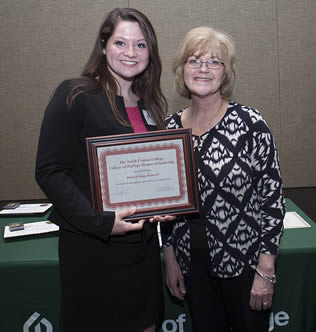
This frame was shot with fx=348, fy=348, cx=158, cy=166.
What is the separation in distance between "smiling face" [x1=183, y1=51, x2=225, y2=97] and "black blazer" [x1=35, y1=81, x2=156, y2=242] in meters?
0.40

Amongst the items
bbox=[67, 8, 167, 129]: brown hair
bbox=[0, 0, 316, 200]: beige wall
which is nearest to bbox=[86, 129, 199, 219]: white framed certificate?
bbox=[67, 8, 167, 129]: brown hair

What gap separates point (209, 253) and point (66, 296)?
1.83ft

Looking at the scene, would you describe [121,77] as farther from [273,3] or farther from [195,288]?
[273,3]

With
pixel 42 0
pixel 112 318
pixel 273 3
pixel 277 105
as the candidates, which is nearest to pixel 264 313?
pixel 112 318

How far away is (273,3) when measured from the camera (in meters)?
4.42

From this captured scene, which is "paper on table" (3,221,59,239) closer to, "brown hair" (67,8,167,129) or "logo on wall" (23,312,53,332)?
"logo on wall" (23,312,53,332)

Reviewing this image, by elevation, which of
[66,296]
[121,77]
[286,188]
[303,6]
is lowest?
[286,188]

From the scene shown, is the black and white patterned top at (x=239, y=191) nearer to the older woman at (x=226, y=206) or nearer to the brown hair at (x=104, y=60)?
the older woman at (x=226, y=206)

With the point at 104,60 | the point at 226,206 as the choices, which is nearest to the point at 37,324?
the point at 226,206

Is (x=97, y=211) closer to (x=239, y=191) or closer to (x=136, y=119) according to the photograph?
(x=136, y=119)

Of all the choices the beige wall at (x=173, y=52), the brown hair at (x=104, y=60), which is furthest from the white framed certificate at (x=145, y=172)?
the beige wall at (x=173, y=52)

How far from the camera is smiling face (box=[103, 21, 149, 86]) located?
1218 millimetres

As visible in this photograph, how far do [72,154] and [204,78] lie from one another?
602mm

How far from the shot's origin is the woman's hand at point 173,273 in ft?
4.90
